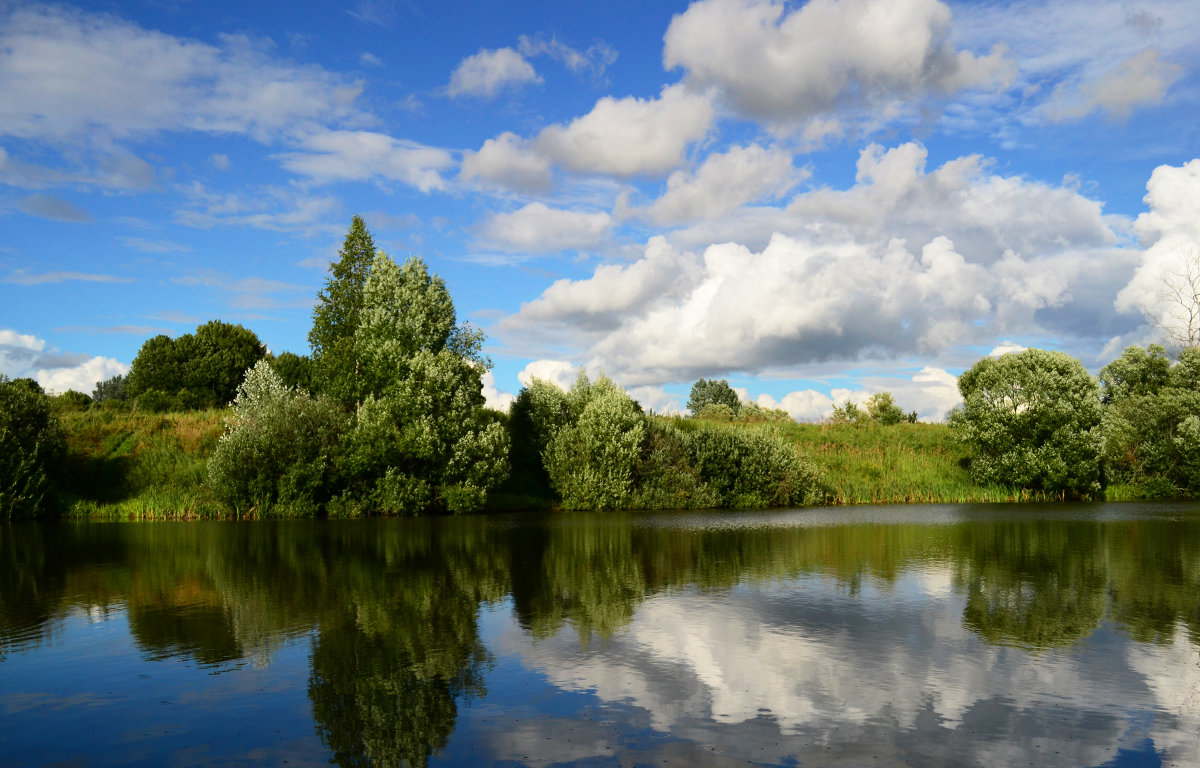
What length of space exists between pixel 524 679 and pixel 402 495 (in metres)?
32.4

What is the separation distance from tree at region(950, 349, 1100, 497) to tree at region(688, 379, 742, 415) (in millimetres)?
57023

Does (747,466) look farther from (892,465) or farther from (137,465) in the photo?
(137,465)

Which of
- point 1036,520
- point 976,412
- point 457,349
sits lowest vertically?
point 1036,520

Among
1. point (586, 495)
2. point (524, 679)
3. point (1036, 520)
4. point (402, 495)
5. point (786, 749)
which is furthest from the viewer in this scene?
point (586, 495)

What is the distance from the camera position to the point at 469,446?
42062mm

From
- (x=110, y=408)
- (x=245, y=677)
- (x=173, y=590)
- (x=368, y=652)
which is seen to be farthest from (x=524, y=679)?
(x=110, y=408)

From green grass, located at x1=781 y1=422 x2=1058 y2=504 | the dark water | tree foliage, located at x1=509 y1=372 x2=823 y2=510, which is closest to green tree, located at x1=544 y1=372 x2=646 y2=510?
tree foliage, located at x1=509 y1=372 x2=823 y2=510

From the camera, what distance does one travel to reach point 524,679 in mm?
9836

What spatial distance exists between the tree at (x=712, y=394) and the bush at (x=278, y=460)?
71.4m

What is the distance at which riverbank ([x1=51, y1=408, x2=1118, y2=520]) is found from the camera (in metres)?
42.9

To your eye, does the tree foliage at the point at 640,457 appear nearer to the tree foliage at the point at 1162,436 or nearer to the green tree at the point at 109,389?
the tree foliage at the point at 1162,436

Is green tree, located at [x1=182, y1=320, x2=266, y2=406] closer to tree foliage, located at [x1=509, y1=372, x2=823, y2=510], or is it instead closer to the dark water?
tree foliage, located at [x1=509, y1=372, x2=823, y2=510]

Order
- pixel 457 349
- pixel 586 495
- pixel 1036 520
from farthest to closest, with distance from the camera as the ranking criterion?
pixel 457 349 < pixel 586 495 < pixel 1036 520

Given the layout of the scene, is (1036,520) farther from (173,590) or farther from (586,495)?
(173,590)
